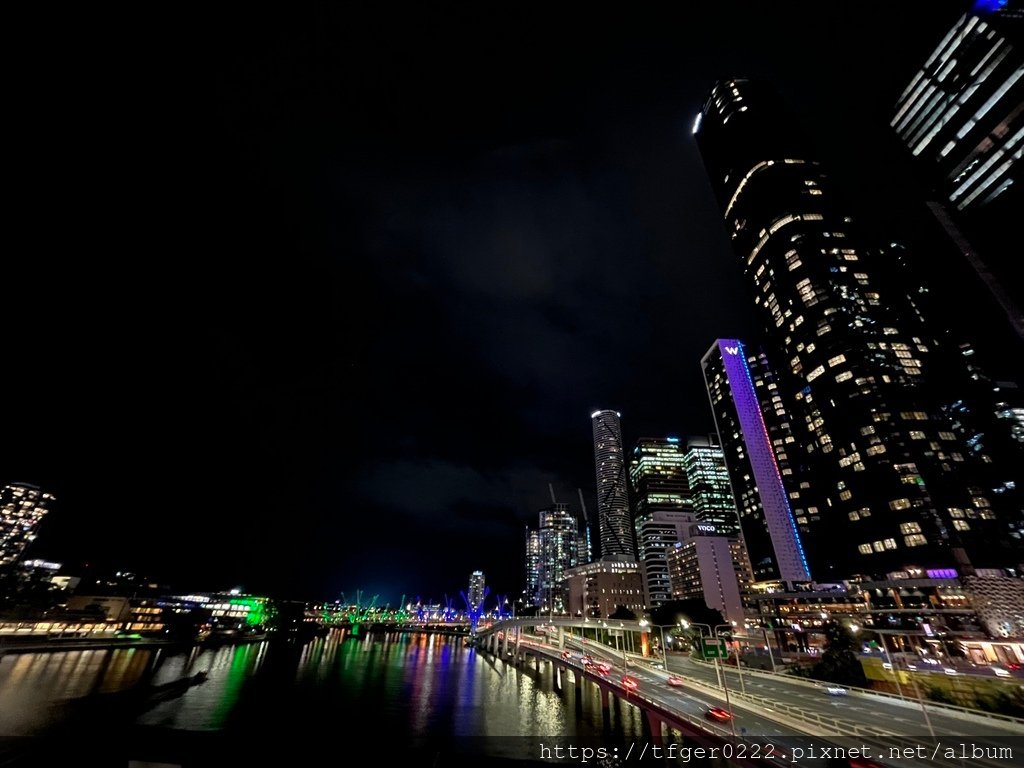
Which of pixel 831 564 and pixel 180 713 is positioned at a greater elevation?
pixel 831 564

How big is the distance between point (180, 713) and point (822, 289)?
179 meters

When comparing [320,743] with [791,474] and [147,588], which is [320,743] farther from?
[791,474]

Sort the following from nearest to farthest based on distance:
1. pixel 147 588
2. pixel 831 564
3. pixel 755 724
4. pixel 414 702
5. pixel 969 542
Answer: pixel 755 724
pixel 414 702
pixel 969 542
pixel 831 564
pixel 147 588

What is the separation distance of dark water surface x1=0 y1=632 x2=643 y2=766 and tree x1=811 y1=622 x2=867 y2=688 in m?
22.1

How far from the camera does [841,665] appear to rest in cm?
4731

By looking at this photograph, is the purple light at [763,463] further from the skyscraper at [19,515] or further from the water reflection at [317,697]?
the skyscraper at [19,515]

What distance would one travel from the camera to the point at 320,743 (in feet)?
137

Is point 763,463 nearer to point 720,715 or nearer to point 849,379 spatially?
point 849,379

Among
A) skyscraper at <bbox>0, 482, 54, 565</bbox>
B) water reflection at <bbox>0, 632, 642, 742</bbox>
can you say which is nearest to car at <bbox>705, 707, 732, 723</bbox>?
water reflection at <bbox>0, 632, 642, 742</bbox>

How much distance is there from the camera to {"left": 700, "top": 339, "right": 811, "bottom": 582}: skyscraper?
149250 millimetres

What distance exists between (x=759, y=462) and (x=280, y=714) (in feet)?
553

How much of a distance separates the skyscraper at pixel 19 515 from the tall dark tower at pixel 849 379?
11045 inches

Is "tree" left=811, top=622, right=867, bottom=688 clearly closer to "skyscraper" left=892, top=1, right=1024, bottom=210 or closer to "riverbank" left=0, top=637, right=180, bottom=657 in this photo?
"skyscraper" left=892, top=1, right=1024, bottom=210

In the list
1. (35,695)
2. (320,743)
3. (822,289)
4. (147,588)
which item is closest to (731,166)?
(822,289)
